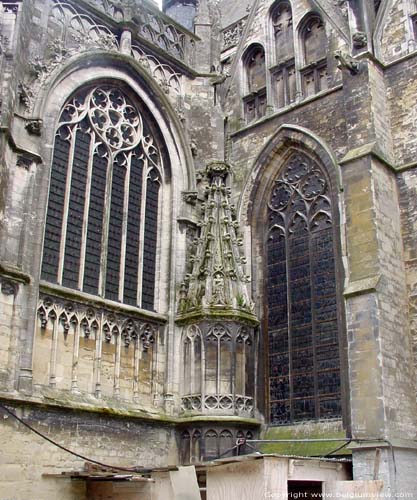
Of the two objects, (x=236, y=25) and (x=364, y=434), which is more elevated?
(x=236, y=25)

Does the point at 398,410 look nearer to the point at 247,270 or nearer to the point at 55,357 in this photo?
the point at 247,270

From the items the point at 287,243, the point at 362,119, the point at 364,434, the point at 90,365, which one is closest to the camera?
the point at 364,434

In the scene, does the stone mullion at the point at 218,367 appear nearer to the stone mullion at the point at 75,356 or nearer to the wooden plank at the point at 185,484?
the stone mullion at the point at 75,356

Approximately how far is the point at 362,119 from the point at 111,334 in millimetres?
6444

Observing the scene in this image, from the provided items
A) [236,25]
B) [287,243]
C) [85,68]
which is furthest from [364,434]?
[236,25]

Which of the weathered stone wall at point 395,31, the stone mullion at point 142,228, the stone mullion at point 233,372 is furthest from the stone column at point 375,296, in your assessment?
the stone mullion at point 142,228

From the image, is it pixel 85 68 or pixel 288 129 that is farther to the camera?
pixel 288 129

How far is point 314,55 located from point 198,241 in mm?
5260

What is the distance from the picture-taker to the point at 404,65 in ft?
44.5

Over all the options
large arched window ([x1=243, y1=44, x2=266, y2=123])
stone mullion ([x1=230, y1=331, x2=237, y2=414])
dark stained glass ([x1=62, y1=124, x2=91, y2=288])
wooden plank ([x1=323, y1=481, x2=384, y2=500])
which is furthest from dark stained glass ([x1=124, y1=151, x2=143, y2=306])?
wooden plank ([x1=323, y1=481, x2=384, y2=500])

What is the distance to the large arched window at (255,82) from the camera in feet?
52.5

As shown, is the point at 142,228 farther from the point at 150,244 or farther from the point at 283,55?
the point at 283,55

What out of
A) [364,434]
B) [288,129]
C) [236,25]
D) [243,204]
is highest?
[236,25]

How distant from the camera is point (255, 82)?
16469 millimetres
